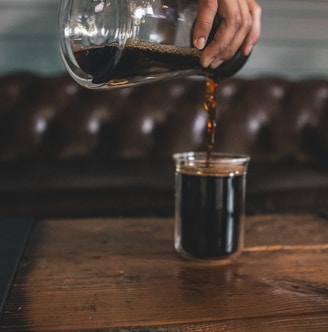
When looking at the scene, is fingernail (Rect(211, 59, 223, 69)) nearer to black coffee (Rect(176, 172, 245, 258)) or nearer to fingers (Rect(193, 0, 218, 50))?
fingers (Rect(193, 0, 218, 50))

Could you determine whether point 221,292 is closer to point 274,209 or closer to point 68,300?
point 68,300

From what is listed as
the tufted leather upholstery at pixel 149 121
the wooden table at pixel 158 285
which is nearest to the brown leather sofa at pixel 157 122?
Result: the tufted leather upholstery at pixel 149 121

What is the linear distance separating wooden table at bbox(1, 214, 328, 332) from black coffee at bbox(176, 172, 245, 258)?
0.03 metres

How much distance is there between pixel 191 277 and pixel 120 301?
12 centimetres

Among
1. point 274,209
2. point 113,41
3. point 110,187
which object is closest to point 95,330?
point 113,41

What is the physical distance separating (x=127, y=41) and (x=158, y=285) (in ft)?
1.00

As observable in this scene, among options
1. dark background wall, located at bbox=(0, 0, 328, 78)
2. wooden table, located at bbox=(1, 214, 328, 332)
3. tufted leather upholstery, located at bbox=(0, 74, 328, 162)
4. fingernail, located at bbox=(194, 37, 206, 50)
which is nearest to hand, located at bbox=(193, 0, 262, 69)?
fingernail, located at bbox=(194, 37, 206, 50)

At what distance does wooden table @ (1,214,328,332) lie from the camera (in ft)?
1.81

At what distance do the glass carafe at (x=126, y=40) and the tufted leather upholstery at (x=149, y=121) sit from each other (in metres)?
1.30

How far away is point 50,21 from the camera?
2457 millimetres

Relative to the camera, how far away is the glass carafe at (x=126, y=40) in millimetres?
659

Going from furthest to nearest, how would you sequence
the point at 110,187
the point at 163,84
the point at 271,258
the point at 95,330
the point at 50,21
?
the point at 50,21 < the point at 163,84 < the point at 110,187 < the point at 271,258 < the point at 95,330

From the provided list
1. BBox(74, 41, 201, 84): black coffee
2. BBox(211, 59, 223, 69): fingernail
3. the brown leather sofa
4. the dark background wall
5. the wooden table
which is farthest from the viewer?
the dark background wall

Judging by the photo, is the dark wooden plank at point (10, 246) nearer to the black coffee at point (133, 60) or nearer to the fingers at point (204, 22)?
the black coffee at point (133, 60)
